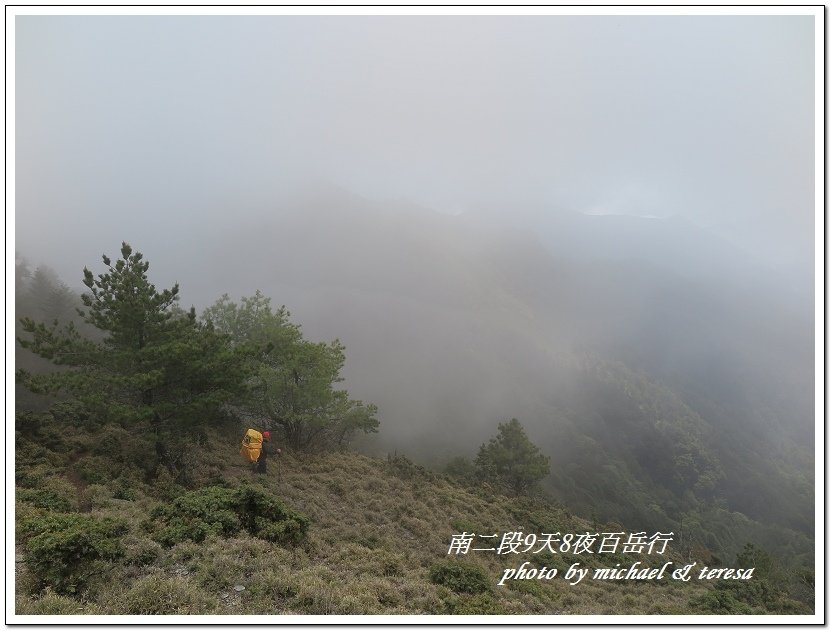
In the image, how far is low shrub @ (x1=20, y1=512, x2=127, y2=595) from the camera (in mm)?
5551

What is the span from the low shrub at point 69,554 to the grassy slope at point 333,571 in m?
0.21

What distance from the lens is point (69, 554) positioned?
5746 mm

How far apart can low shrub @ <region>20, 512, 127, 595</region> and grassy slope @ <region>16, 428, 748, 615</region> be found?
0.21 meters

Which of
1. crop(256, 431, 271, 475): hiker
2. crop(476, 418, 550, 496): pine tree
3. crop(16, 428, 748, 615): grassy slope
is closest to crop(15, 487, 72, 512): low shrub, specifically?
crop(16, 428, 748, 615): grassy slope

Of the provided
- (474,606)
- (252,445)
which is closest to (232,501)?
(252,445)

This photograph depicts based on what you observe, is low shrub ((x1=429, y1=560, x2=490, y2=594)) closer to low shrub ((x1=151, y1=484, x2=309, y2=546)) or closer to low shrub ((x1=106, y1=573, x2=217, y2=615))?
low shrub ((x1=151, y1=484, x2=309, y2=546))

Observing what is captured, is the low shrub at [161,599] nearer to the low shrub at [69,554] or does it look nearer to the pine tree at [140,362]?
the low shrub at [69,554]

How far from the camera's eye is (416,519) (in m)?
11.4

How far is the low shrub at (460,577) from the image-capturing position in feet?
23.6

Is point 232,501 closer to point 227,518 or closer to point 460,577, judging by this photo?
point 227,518

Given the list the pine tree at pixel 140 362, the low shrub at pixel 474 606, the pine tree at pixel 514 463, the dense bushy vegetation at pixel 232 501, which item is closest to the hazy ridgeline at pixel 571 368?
the pine tree at pixel 514 463

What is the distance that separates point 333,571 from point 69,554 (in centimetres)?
440

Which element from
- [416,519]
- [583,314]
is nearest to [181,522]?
[416,519]
